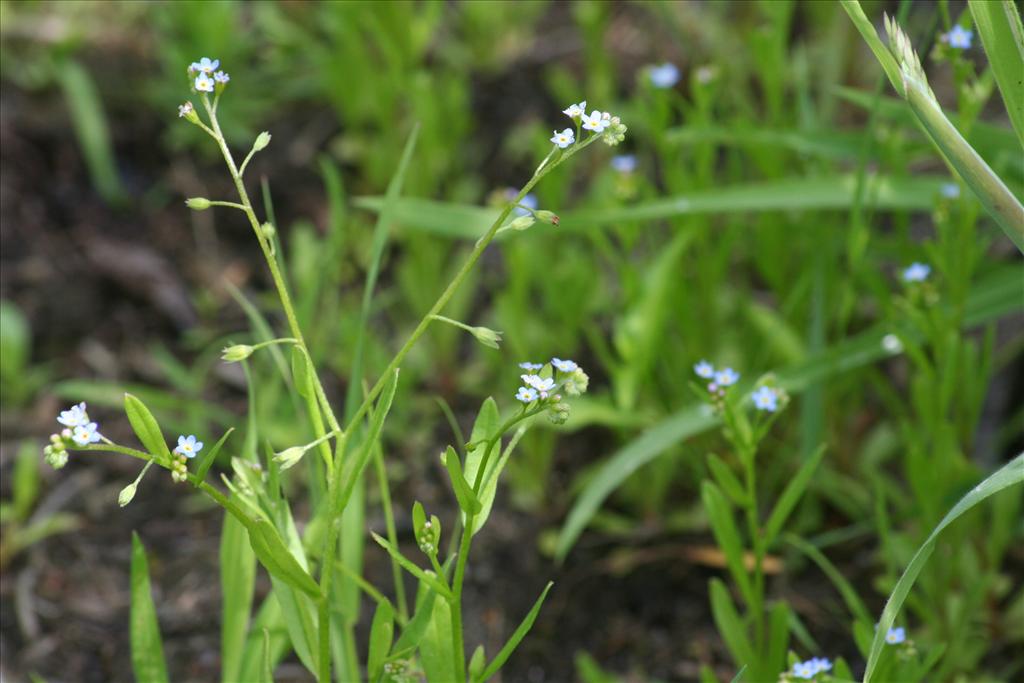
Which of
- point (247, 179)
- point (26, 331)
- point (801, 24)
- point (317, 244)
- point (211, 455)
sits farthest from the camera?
point (801, 24)

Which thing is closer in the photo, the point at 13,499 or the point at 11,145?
the point at 13,499

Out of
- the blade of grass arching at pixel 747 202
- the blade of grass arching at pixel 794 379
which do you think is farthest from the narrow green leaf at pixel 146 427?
the blade of grass arching at pixel 747 202

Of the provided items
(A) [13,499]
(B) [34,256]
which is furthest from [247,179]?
(A) [13,499]

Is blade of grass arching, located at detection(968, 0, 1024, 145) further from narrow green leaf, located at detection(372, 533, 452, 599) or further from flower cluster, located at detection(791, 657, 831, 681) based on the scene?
narrow green leaf, located at detection(372, 533, 452, 599)

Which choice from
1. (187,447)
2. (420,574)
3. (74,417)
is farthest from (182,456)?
(420,574)

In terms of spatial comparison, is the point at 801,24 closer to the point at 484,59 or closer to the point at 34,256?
the point at 484,59

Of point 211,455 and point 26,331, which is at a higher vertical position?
point 26,331

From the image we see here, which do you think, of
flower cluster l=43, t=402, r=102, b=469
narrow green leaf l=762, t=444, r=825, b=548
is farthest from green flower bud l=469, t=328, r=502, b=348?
narrow green leaf l=762, t=444, r=825, b=548

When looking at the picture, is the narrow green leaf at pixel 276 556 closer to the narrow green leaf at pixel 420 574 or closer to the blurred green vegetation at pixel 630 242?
the narrow green leaf at pixel 420 574
